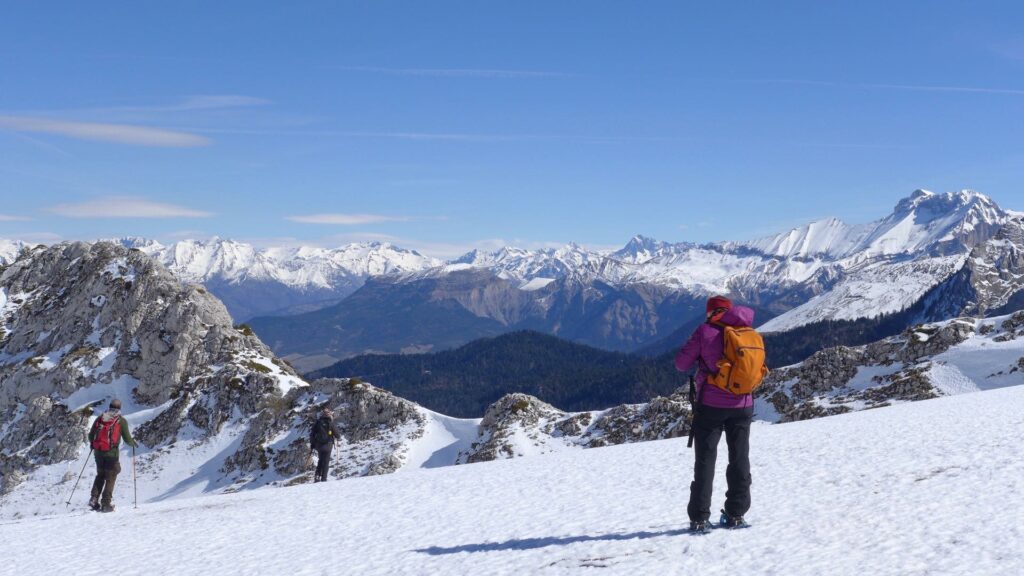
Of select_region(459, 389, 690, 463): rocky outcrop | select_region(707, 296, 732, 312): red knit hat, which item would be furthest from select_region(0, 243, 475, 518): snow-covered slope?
select_region(707, 296, 732, 312): red knit hat

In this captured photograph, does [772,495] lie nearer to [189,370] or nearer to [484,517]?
[484,517]

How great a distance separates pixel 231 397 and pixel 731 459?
102348 mm

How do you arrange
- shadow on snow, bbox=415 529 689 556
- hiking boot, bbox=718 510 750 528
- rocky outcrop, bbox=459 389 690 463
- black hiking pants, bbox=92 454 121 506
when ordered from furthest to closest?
rocky outcrop, bbox=459 389 690 463
black hiking pants, bbox=92 454 121 506
shadow on snow, bbox=415 529 689 556
hiking boot, bbox=718 510 750 528

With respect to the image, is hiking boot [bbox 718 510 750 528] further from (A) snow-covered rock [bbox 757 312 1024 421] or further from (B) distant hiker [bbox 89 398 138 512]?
(A) snow-covered rock [bbox 757 312 1024 421]

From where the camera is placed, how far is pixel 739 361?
1209 cm

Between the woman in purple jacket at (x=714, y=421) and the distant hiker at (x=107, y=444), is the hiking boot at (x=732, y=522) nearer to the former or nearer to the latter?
the woman in purple jacket at (x=714, y=421)

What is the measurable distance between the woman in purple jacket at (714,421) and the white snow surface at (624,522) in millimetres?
490

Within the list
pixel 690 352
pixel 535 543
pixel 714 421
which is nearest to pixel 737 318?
pixel 690 352

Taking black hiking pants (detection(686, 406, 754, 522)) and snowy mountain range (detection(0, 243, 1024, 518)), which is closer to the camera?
black hiking pants (detection(686, 406, 754, 522))

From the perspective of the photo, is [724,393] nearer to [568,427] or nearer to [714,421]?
[714,421]

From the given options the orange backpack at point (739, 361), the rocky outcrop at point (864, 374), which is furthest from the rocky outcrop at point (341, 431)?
the orange backpack at point (739, 361)

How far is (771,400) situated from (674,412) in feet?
42.2

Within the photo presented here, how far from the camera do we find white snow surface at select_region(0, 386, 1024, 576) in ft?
36.2

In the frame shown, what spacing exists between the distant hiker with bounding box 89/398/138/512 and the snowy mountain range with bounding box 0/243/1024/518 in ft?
186
